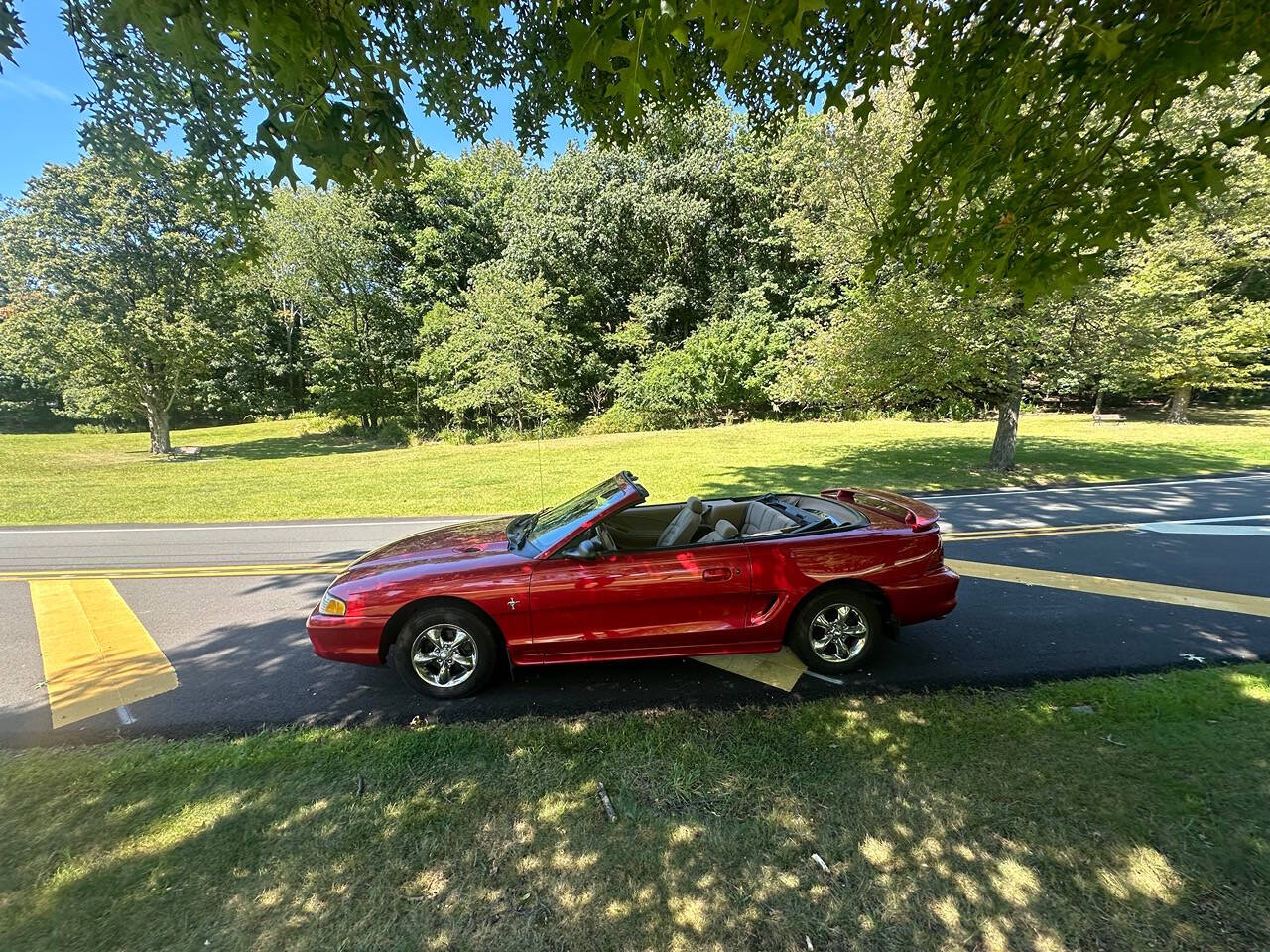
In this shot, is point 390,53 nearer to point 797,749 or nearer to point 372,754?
point 372,754

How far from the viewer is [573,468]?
48.4ft

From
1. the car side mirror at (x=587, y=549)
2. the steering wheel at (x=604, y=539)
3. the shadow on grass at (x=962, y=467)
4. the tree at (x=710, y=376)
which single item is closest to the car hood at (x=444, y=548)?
the car side mirror at (x=587, y=549)

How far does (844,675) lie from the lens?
3908 mm

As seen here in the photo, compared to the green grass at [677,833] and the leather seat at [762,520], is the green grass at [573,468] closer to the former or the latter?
the leather seat at [762,520]

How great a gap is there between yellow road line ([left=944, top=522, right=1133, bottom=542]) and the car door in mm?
4741

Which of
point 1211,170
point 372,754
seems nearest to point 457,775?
point 372,754

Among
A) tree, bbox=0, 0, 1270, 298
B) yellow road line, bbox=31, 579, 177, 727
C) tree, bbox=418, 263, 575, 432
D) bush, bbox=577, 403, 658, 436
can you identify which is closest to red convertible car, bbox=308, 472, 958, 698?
yellow road line, bbox=31, 579, 177, 727

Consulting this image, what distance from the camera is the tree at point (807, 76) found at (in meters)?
2.22

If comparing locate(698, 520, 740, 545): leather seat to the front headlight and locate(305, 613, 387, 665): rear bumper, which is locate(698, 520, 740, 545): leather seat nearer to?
locate(305, 613, 387, 665): rear bumper

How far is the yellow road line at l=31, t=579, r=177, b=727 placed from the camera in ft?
12.6

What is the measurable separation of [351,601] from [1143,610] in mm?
6312

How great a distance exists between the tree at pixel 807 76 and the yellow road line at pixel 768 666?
2.88 meters

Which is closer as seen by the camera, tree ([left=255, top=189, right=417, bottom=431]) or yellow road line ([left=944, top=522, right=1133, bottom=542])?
yellow road line ([left=944, top=522, right=1133, bottom=542])

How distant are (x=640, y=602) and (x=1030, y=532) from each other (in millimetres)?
6372
